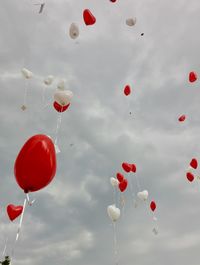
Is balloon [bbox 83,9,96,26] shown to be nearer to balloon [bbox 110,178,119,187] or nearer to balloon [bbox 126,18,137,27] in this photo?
balloon [bbox 126,18,137,27]

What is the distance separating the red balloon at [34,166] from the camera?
7590 millimetres

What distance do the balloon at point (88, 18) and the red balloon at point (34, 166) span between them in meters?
4.39

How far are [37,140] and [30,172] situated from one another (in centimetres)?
78

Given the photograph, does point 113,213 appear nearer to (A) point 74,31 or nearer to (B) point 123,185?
(B) point 123,185

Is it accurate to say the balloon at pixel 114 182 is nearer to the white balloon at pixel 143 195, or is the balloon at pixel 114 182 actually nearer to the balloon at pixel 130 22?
the white balloon at pixel 143 195

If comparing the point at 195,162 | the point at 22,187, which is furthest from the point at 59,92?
the point at 195,162

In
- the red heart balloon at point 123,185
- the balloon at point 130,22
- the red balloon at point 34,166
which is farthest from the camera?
the red heart balloon at point 123,185

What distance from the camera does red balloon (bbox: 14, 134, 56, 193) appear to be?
7590 mm

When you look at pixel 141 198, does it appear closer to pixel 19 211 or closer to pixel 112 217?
pixel 112 217

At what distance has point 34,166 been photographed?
7.58 metres

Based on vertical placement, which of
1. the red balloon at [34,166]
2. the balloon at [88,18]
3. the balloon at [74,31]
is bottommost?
the red balloon at [34,166]

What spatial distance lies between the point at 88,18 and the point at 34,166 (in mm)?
5167

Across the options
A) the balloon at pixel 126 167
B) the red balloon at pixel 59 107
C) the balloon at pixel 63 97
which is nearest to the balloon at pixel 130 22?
the balloon at pixel 63 97

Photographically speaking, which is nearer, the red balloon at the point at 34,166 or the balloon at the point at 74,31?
the red balloon at the point at 34,166
